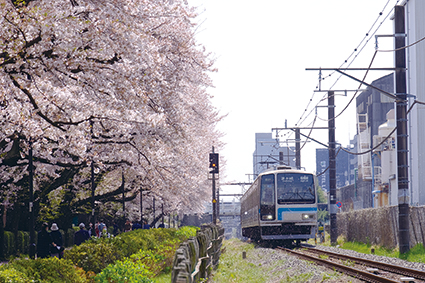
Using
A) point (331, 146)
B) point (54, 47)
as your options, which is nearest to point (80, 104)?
point (54, 47)

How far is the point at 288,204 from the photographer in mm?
27250

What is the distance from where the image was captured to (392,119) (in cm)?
6425

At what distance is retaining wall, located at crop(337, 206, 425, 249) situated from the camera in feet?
73.5

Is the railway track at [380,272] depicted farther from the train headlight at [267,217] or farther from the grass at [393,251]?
the train headlight at [267,217]

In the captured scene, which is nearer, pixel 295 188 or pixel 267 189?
pixel 295 188

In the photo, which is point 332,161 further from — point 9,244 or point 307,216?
point 9,244

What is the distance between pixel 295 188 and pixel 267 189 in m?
1.42

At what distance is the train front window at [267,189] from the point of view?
90.2 feet

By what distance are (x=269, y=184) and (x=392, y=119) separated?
41.4 meters

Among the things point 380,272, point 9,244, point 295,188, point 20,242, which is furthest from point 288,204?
point 20,242

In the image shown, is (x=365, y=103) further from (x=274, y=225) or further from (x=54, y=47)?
(x=54, y=47)

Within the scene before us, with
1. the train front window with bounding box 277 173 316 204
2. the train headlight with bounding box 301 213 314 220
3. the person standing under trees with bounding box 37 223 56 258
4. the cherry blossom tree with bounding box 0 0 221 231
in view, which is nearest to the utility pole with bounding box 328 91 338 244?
the train headlight with bounding box 301 213 314 220

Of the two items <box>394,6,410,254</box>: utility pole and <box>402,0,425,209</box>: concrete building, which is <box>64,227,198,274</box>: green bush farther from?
<box>402,0,425,209</box>: concrete building

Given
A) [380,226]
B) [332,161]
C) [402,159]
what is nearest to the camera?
[402,159]
